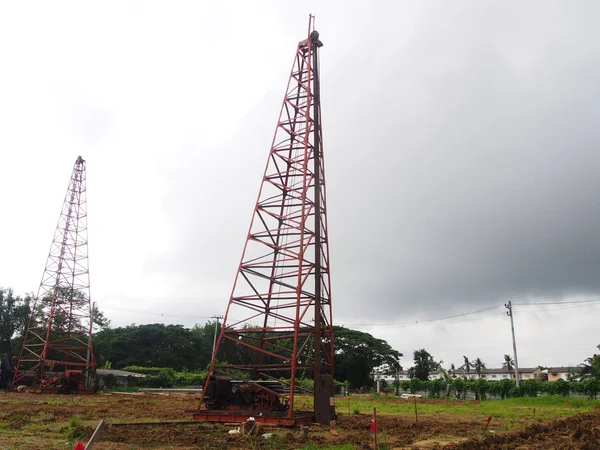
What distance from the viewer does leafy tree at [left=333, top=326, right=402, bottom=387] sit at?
216 feet

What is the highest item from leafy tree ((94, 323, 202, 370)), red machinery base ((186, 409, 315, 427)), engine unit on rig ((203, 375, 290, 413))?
leafy tree ((94, 323, 202, 370))

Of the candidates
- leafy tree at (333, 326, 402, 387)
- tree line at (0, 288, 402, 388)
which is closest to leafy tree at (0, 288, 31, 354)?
tree line at (0, 288, 402, 388)

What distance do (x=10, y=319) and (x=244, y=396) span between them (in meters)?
47.8

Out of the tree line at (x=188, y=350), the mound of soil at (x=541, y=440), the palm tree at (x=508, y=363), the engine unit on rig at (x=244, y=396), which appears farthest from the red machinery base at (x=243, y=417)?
the palm tree at (x=508, y=363)

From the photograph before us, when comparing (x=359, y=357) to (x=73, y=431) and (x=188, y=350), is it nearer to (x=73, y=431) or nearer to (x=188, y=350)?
(x=188, y=350)

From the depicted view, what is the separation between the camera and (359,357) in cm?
6588

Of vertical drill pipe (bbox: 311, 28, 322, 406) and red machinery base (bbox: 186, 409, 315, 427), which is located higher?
vertical drill pipe (bbox: 311, 28, 322, 406)

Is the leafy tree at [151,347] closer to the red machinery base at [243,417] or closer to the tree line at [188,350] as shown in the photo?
the tree line at [188,350]

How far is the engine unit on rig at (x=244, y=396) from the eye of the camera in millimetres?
18094

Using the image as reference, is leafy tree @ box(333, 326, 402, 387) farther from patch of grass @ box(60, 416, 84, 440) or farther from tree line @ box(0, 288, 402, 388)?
patch of grass @ box(60, 416, 84, 440)

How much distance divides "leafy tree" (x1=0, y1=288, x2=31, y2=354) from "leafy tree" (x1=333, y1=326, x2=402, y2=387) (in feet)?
129

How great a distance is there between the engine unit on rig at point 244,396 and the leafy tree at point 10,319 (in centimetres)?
4509

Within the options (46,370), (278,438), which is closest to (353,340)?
(46,370)

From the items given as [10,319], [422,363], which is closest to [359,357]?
[422,363]
